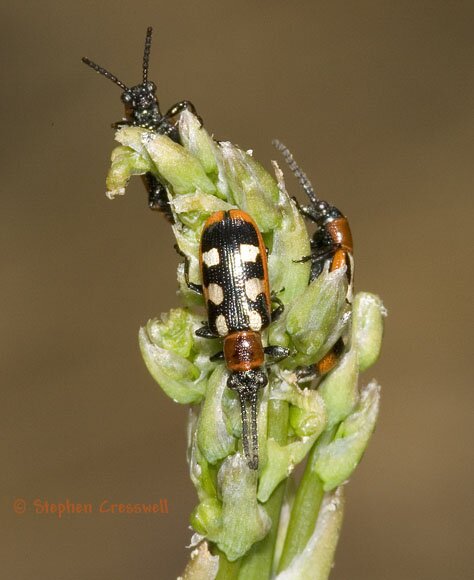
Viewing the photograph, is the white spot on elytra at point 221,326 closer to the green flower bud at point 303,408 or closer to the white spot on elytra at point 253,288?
the white spot on elytra at point 253,288

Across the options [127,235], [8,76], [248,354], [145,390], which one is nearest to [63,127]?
[8,76]

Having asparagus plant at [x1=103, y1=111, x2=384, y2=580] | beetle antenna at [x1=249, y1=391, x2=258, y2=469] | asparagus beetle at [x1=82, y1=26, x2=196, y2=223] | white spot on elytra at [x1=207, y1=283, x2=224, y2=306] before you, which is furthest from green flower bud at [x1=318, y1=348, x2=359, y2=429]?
asparagus beetle at [x1=82, y1=26, x2=196, y2=223]

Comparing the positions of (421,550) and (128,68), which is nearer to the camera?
(421,550)

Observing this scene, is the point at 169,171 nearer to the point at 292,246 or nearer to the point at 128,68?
the point at 292,246

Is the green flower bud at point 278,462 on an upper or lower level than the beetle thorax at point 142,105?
lower

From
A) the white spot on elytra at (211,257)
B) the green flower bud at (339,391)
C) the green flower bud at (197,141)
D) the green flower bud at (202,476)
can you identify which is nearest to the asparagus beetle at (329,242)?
the green flower bud at (339,391)

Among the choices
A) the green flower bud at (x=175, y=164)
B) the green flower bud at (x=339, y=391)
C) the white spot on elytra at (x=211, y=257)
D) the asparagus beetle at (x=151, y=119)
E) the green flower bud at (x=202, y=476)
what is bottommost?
the green flower bud at (x=202, y=476)

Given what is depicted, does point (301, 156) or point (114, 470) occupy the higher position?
point (301, 156)
